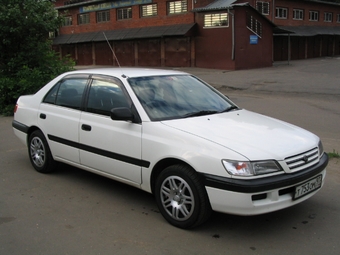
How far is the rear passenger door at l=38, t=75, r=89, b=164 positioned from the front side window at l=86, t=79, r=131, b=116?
0.21 meters

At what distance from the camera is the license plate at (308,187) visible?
3.86 metres

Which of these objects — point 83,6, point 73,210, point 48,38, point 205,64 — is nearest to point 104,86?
point 73,210

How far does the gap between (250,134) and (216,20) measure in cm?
2563

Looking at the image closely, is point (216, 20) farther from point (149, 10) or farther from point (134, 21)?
point (134, 21)

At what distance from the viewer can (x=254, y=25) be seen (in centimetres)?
2888

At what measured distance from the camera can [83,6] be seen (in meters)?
39.1

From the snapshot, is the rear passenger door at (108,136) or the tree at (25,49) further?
the tree at (25,49)

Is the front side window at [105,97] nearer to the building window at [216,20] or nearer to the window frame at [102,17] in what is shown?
the building window at [216,20]

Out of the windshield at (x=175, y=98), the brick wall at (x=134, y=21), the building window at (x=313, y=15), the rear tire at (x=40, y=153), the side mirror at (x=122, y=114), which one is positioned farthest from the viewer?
the building window at (x=313, y=15)

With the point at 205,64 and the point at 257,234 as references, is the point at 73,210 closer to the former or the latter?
the point at 257,234

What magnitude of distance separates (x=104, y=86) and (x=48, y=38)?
930 centimetres


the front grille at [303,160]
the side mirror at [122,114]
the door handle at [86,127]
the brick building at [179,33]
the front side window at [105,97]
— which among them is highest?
the brick building at [179,33]

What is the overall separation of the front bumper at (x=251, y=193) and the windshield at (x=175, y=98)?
1124 mm

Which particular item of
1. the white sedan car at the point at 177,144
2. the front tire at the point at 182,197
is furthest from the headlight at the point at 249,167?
the front tire at the point at 182,197
